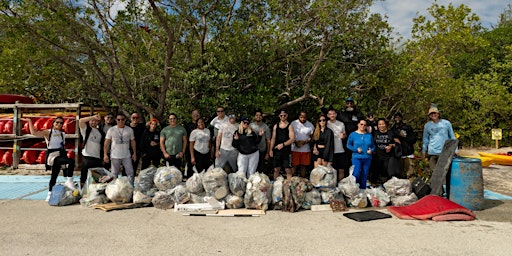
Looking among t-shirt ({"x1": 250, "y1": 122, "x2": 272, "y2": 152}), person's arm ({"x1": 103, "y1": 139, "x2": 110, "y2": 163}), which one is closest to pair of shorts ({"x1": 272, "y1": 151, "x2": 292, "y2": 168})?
t-shirt ({"x1": 250, "y1": 122, "x2": 272, "y2": 152})

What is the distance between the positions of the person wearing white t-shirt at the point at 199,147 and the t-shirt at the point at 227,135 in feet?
1.20

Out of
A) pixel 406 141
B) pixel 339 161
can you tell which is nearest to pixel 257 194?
pixel 339 161

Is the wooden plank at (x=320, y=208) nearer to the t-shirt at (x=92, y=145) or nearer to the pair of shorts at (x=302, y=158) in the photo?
the pair of shorts at (x=302, y=158)

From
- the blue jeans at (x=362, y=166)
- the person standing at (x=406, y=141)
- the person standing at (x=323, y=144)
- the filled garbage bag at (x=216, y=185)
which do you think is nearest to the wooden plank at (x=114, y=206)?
the filled garbage bag at (x=216, y=185)

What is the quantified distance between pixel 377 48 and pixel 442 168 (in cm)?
548

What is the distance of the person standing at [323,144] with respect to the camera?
7.00 metres

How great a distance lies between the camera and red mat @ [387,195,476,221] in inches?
213

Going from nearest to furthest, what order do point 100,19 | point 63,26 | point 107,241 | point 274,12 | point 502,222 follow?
1. point 107,241
2. point 502,222
3. point 63,26
4. point 100,19
5. point 274,12

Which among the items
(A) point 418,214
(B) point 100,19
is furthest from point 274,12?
(A) point 418,214

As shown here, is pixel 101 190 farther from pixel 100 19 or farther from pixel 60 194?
pixel 100 19

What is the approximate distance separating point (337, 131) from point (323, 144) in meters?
0.46

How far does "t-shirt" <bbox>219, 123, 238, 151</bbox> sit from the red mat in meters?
3.30

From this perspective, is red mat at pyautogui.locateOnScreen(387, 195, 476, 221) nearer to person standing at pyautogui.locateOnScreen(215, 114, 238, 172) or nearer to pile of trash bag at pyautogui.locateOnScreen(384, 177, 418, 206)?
pile of trash bag at pyautogui.locateOnScreen(384, 177, 418, 206)

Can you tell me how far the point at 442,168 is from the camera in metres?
6.33
